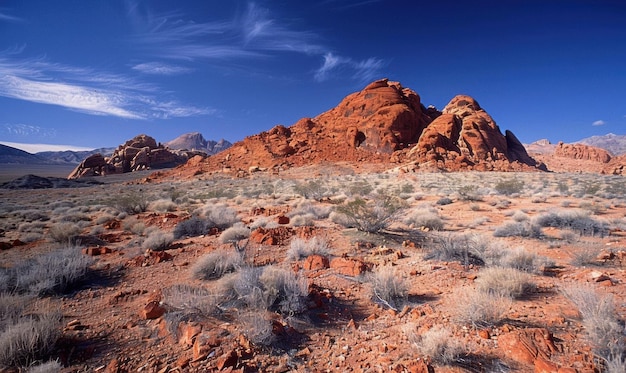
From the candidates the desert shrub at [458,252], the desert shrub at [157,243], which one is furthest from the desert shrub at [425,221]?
the desert shrub at [157,243]

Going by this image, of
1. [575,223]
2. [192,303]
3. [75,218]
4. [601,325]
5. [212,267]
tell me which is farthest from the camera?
[75,218]

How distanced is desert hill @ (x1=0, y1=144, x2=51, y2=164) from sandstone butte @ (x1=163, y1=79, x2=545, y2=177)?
181 m

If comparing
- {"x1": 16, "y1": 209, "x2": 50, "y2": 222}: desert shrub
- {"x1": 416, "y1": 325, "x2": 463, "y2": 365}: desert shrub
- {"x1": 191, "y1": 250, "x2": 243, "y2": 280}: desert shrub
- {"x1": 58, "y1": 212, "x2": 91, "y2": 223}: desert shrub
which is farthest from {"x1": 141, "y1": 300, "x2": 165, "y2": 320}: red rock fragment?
{"x1": 16, "y1": 209, "x2": 50, "y2": 222}: desert shrub

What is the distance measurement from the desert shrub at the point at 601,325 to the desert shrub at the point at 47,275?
23.5ft

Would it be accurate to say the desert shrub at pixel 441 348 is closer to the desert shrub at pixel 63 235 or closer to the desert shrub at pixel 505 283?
the desert shrub at pixel 505 283

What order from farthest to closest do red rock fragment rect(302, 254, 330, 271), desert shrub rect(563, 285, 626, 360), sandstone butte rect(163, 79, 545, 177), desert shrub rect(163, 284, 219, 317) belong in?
sandstone butte rect(163, 79, 545, 177) → red rock fragment rect(302, 254, 330, 271) → desert shrub rect(163, 284, 219, 317) → desert shrub rect(563, 285, 626, 360)

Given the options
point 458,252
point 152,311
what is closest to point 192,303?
point 152,311

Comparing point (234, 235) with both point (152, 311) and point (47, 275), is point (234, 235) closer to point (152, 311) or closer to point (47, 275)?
point (47, 275)

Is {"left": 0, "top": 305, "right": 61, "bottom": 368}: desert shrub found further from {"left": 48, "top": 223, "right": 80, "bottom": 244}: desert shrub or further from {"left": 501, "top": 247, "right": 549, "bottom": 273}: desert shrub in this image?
{"left": 501, "top": 247, "right": 549, "bottom": 273}: desert shrub

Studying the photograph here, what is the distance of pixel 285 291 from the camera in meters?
3.97

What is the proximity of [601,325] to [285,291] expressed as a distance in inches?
132

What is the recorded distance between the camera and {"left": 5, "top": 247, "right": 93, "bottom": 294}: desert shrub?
4.71 m

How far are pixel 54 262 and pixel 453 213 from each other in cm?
1133

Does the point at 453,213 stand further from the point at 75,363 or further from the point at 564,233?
the point at 75,363
